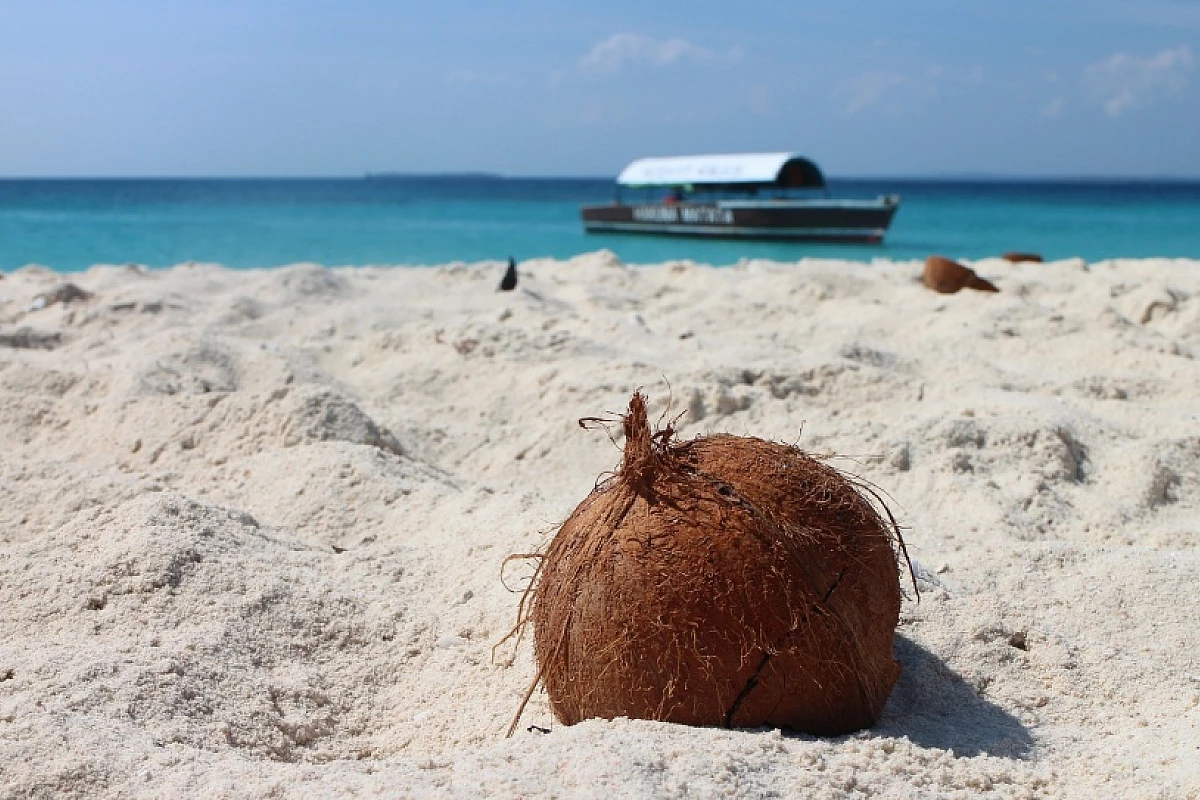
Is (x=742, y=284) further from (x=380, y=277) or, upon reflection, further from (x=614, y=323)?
(x=380, y=277)

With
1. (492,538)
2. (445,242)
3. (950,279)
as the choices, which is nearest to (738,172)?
(445,242)

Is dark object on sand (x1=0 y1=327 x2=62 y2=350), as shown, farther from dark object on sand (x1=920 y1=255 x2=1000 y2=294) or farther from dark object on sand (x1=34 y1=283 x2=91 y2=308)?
dark object on sand (x1=920 y1=255 x2=1000 y2=294)

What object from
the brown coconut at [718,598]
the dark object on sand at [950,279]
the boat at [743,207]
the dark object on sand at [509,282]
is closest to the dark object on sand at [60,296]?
the dark object on sand at [509,282]

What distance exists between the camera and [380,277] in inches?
500

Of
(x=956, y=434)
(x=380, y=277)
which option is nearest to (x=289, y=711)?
(x=956, y=434)

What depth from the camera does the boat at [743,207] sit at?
934 inches

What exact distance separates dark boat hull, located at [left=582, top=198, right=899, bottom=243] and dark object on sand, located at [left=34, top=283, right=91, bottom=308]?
16.7 meters

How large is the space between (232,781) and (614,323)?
6.16 metres

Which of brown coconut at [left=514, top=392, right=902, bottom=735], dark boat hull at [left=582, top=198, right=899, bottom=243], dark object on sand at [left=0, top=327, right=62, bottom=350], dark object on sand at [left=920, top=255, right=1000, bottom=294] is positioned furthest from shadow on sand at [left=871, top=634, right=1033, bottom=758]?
dark boat hull at [left=582, top=198, right=899, bottom=243]

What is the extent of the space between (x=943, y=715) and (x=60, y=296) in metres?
8.56

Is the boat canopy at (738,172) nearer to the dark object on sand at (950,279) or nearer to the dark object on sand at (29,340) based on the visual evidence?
the dark object on sand at (950,279)

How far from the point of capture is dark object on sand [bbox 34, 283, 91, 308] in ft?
30.1

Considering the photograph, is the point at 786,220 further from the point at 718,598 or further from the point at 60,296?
the point at 718,598

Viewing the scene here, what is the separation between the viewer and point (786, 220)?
2378cm
